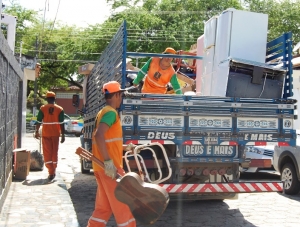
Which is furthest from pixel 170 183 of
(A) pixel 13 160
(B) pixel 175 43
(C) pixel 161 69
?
(B) pixel 175 43

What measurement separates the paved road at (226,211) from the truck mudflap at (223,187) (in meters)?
0.62

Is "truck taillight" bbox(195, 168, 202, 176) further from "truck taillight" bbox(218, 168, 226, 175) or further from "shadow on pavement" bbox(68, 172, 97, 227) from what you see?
"shadow on pavement" bbox(68, 172, 97, 227)

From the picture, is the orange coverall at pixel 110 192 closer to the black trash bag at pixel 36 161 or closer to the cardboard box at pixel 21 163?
the cardboard box at pixel 21 163

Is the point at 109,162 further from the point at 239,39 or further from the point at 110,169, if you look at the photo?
the point at 239,39

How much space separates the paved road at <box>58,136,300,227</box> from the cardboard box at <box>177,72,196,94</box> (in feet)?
7.23

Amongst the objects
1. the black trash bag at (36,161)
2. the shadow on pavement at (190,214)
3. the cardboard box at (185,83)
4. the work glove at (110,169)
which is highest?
the cardboard box at (185,83)

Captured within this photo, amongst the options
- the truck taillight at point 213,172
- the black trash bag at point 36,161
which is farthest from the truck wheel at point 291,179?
the black trash bag at point 36,161

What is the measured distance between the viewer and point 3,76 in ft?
22.7

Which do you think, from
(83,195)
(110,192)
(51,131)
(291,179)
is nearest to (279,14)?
(291,179)

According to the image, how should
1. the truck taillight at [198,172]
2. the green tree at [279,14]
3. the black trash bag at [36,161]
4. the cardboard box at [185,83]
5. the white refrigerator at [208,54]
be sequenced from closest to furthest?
the truck taillight at [198,172]
the white refrigerator at [208,54]
the cardboard box at [185,83]
the black trash bag at [36,161]
the green tree at [279,14]

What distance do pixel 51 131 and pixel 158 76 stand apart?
10.4 ft

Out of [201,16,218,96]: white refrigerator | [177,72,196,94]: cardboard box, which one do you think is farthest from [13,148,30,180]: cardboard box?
[201,16,218,96]: white refrigerator

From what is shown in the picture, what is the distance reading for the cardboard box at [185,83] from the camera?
9648 mm

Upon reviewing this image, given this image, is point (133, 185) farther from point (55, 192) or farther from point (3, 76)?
point (55, 192)
